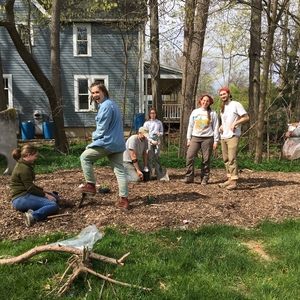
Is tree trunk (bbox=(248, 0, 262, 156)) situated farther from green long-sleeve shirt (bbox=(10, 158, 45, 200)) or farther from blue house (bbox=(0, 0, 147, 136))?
green long-sleeve shirt (bbox=(10, 158, 45, 200))

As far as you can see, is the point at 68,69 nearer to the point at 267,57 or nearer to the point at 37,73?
the point at 37,73

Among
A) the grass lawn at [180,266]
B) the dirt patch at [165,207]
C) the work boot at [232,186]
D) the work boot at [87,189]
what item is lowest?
the grass lawn at [180,266]

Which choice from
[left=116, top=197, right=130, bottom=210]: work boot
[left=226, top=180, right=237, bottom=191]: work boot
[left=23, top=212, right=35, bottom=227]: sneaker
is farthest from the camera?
[left=226, top=180, right=237, bottom=191]: work boot

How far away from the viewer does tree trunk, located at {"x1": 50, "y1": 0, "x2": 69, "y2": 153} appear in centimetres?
1160

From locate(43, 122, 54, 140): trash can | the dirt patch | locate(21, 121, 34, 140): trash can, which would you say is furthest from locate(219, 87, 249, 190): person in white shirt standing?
locate(21, 121, 34, 140): trash can

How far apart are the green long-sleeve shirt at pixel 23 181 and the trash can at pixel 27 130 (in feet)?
49.1

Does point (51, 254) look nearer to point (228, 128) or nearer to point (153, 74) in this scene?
point (228, 128)

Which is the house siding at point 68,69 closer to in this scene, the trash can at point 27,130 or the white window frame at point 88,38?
the white window frame at point 88,38

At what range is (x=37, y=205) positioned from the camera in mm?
4359

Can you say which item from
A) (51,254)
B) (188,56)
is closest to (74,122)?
(188,56)

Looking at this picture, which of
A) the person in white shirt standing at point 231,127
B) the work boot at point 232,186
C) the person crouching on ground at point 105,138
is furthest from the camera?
the work boot at point 232,186

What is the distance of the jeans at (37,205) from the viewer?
4.30 metres

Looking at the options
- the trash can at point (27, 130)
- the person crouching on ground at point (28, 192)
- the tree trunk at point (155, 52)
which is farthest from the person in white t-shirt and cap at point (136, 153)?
the trash can at point (27, 130)

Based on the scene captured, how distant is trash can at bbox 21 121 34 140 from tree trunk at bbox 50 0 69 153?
6863 millimetres
